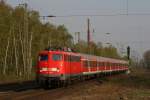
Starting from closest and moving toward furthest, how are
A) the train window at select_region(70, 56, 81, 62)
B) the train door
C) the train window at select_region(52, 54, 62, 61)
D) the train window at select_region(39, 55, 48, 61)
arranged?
the train window at select_region(39, 55, 48, 61) → the train window at select_region(52, 54, 62, 61) → the train door → the train window at select_region(70, 56, 81, 62)

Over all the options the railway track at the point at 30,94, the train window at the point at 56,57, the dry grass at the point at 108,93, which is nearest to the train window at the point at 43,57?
the train window at the point at 56,57

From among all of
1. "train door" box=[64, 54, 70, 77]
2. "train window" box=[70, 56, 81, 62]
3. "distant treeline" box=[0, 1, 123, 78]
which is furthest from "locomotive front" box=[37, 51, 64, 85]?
"distant treeline" box=[0, 1, 123, 78]

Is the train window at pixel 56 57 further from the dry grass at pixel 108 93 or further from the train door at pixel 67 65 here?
the dry grass at pixel 108 93

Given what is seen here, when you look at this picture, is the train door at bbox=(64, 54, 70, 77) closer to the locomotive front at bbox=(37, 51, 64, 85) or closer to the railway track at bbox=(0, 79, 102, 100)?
the locomotive front at bbox=(37, 51, 64, 85)

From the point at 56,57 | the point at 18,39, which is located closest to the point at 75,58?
the point at 56,57

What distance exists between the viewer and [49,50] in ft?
114

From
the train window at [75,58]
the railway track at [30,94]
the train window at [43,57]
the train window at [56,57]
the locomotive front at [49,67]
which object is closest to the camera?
the railway track at [30,94]

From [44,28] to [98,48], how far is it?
4382 centimetres

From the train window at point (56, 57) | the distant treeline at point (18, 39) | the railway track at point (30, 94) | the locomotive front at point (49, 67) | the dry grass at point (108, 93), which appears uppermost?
the distant treeline at point (18, 39)

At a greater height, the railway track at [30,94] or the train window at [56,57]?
the train window at [56,57]

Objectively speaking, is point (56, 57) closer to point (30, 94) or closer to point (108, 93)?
point (30, 94)

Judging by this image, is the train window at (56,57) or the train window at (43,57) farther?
the train window at (56,57)

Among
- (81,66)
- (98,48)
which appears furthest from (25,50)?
(98,48)

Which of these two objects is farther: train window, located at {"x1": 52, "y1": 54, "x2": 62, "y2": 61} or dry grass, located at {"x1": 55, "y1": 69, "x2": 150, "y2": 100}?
train window, located at {"x1": 52, "y1": 54, "x2": 62, "y2": 61}
